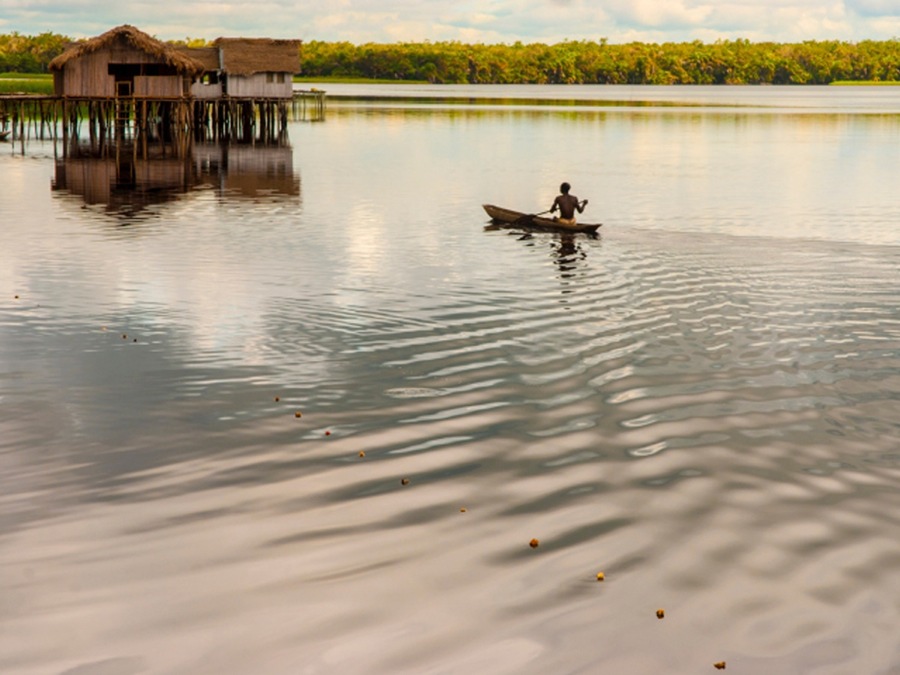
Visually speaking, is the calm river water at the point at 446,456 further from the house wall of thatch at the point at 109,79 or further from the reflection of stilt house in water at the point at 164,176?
the house wall of thatch at the point at 109,79

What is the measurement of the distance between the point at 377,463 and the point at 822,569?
361cm

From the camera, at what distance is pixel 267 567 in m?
7.31

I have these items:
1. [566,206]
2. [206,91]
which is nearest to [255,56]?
[206,91]

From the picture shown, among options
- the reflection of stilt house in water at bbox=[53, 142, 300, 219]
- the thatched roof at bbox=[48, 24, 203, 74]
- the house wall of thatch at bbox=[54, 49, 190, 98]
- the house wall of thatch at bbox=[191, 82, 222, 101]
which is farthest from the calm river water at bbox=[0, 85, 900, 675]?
the house wall of thatch at bbox=[191, 82, 222, 101]

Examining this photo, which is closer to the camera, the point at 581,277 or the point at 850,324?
the point at 850,324

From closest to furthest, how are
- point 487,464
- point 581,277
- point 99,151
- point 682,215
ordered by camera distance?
1. point 487,464
2. point 581,277
3. point 682,215
4. point 99,151

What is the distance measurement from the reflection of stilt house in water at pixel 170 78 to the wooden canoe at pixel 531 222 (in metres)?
26.3

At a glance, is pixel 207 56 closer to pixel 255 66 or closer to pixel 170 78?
pixel 255 66

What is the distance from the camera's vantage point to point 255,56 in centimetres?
6856

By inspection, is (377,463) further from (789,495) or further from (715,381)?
(715,381)

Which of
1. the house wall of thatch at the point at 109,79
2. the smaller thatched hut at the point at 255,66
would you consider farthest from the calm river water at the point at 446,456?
the smaller thatched hut at the point at 255,66

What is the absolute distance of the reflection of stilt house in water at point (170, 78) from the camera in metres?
54.2

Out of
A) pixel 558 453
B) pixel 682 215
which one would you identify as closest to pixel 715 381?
pixel 558 453

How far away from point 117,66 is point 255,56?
12.8 metres
